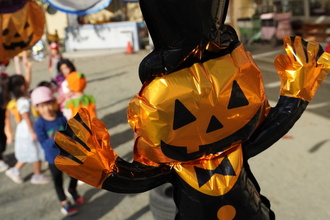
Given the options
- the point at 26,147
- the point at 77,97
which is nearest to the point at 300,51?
the point at 77,97

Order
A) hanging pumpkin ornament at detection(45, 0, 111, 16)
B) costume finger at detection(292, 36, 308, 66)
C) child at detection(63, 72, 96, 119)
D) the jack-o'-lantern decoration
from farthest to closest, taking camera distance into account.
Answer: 1. child at detection(63, 72, 96, 119)
2. hanging pumpkin ornament at detection(45, 0, 111, 16)
3. the jack-o'-lantern decoration
4. costume finger at detection(292, 36, 308, 66)

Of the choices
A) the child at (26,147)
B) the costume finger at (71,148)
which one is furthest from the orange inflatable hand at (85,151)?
the child at (26,147)

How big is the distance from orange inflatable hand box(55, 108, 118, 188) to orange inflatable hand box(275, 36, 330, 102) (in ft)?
2.99

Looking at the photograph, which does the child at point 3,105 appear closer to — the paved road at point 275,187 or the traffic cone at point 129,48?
the paved road at point 275,187

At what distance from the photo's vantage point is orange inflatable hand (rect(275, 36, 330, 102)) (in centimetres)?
182

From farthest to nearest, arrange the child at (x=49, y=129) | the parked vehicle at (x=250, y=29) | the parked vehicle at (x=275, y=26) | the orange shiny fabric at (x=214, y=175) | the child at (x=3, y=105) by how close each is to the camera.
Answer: the parked vehicle at (x=250, y=29) → the parked vehicle at (x=275, y=26) → the child at (x=3, y=105) → the child at (x=49, y=129) → the orange shiny fabric at (x=214, y=175)

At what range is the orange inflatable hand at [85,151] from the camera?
1.61 metres

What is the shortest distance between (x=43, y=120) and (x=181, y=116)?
235 centimetres

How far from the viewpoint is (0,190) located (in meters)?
4.11

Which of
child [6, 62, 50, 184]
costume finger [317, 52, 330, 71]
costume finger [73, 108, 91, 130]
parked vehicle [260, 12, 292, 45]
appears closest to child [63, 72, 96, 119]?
child [6, 62, 50, 184]

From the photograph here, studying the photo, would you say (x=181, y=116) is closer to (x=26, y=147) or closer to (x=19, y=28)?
(x=19, y=28)

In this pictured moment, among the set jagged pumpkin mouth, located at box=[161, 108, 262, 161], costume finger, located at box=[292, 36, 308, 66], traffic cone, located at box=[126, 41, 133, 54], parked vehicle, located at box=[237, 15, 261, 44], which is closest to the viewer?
jagged pumpkin mouth, located at box=[161, 108, 262, 161]

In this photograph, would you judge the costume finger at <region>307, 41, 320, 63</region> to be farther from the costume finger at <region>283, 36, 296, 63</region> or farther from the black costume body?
the black costume body

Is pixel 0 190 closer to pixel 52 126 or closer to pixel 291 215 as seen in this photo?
pixel 52 126
